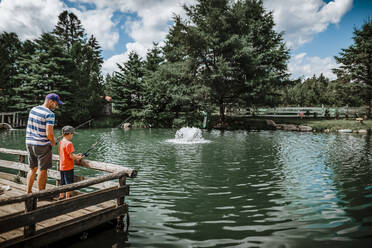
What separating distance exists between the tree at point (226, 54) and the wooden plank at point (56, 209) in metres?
22.5

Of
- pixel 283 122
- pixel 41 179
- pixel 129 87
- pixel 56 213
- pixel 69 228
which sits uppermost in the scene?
pixel 129 87

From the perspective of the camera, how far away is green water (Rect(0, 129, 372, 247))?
4359mm

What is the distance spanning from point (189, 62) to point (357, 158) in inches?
805

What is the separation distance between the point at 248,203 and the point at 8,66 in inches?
1624

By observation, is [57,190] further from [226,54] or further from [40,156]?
[226,54]

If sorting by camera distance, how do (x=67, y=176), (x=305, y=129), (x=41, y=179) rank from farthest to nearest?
(x=305, y=129), (x=67, y=176), (x=41, y=179)

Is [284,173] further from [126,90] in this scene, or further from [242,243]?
[126,90]

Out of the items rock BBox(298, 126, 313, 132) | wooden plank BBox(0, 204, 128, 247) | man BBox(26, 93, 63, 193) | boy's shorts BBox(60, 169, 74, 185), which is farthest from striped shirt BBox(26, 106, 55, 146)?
rock BBox(298, 126, 313, 132)

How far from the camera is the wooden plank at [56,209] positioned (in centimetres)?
327

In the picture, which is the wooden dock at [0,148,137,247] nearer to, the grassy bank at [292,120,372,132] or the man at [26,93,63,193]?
A: the man at [26,93,63,193]

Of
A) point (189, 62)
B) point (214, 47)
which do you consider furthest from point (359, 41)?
point (189, 62)

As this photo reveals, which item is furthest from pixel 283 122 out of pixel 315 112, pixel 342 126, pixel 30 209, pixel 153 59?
pixel 30 209

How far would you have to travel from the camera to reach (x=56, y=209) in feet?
12.4

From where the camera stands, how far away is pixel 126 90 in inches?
1431
